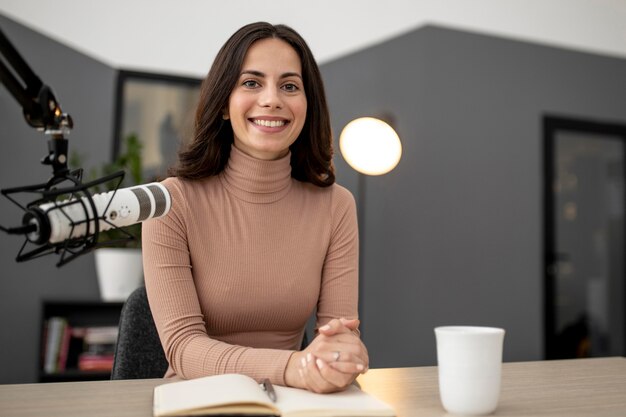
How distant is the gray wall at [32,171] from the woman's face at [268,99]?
2.02 metres

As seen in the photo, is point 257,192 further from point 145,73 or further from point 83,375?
point 145,73

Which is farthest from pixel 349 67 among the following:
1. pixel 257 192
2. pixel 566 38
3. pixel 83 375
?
pixel 257 192

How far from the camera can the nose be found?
57.2 inches

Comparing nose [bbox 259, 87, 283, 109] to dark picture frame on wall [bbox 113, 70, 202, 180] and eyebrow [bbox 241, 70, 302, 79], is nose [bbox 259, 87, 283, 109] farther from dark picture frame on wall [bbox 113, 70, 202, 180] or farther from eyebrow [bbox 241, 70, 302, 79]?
dark picture frame on wall [bbox 113, 70, 202, 180]

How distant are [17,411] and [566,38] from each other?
4.93m

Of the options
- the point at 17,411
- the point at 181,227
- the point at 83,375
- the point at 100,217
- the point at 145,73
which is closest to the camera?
the point at 100,217

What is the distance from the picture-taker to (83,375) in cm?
318

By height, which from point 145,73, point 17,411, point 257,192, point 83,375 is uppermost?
point 145,73

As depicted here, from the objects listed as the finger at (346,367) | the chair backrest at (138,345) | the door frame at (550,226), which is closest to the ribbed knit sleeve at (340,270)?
the chair backrest at (138,345)

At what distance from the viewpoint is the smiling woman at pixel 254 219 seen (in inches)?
56.3

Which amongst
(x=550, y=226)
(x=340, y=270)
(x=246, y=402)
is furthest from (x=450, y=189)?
(x=246, y=402)

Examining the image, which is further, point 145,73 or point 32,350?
point 145,73

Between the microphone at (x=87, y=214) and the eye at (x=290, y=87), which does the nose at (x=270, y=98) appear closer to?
the eye at (x=290, y=87)

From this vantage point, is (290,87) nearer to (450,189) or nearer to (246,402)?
(246,402)
